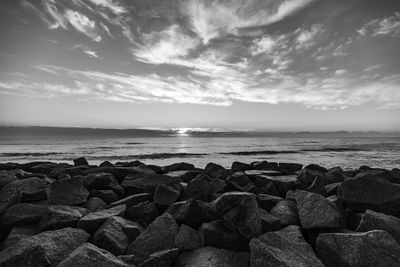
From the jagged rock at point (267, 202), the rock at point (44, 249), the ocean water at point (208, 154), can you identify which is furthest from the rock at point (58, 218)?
the ocean water at point (208, 154)

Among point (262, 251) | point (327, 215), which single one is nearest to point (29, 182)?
point (262, 251)

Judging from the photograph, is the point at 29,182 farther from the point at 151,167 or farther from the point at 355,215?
the point at 355,215

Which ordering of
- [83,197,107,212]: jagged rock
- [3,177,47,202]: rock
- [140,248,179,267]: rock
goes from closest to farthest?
[140,248,179,267]: rock
[83,197,107,212]: jagged rock
[3,177,47,202]: rock

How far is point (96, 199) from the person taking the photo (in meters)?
4.93

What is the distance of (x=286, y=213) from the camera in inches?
156

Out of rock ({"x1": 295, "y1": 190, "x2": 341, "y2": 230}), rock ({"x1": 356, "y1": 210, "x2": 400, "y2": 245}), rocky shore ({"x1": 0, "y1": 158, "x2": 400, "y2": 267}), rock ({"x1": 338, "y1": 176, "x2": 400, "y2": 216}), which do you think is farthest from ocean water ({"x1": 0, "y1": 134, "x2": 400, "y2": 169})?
rock ({"x1": 356, "y1": 210, "x2": 400, "y2": 245})

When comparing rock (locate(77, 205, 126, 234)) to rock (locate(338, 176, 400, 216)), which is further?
rock (locate(338, 176, 400, 216))

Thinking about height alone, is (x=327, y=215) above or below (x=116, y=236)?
above

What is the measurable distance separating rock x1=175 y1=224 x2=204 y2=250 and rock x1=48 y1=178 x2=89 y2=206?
2.27m

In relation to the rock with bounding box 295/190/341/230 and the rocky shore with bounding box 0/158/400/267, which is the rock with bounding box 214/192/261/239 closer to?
the rocky shore with bounding box 0/158/400/267

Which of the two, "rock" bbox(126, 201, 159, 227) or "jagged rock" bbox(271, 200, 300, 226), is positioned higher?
"jagged rock" bbox(271, 200, 300, 226)

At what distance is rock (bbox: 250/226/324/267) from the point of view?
2.57m

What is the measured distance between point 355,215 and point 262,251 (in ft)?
6.90

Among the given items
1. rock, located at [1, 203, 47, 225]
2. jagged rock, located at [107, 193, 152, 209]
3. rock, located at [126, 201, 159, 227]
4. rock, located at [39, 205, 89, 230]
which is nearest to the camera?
rock, located at [39, 205, 89, 230]
